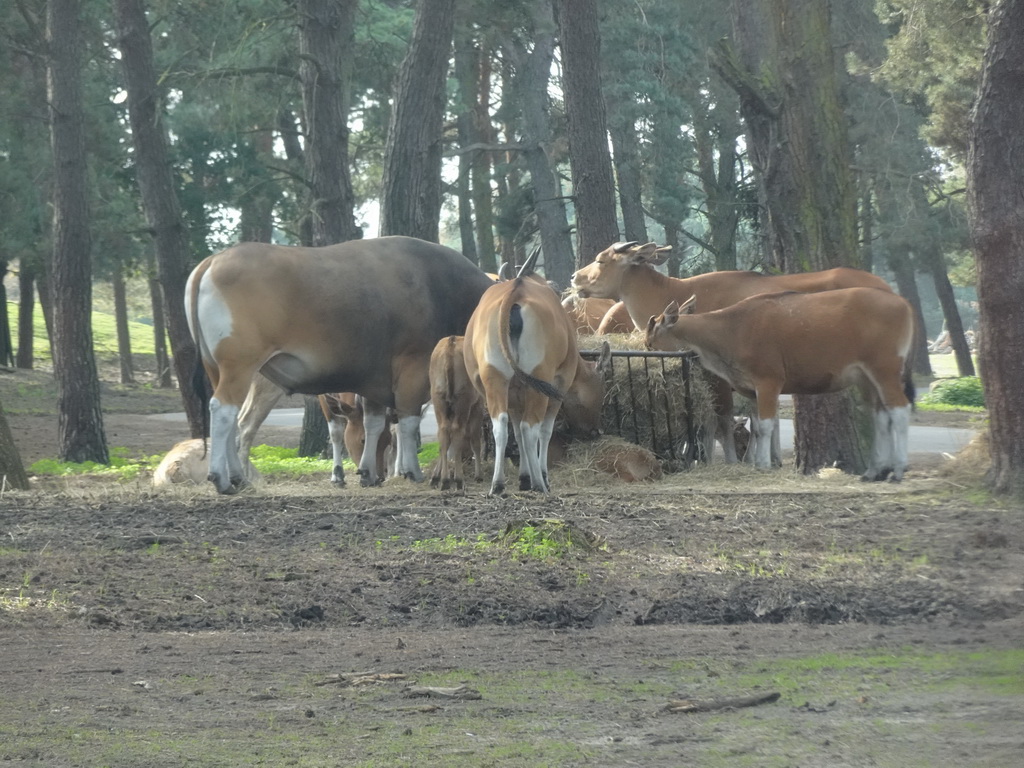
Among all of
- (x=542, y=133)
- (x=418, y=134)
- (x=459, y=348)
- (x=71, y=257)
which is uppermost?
(x=542, y=133)

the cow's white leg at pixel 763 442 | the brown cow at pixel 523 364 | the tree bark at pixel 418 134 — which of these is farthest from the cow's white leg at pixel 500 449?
the tree bark at pixel 418 134

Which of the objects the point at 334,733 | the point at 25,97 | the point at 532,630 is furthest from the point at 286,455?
the point at 25,97

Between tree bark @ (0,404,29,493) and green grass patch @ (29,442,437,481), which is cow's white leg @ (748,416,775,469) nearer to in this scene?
green grass patch @ (29,442,437,481)

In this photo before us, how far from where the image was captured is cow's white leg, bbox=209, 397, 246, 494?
39.2 feet

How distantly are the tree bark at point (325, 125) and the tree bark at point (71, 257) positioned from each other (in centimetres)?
375

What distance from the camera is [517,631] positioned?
22.4 ft

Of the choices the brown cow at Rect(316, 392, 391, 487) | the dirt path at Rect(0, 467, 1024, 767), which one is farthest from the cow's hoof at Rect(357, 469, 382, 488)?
the dirt path at Rect(0, 467, 1024, 767)

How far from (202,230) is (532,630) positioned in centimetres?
3489

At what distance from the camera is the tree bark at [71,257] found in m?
19.8

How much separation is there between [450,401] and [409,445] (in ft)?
3.48

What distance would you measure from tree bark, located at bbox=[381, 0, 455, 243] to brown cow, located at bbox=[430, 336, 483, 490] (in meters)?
5.63

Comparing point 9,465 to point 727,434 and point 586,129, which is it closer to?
point 727,434

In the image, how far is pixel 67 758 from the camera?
480cm

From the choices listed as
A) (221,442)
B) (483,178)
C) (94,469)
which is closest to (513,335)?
(221,442)
